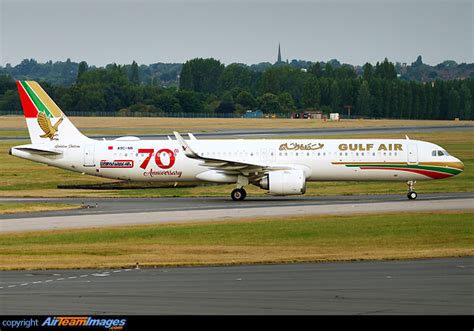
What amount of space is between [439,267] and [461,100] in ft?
568

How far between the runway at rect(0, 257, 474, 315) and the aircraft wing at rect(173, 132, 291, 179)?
70.6 ft

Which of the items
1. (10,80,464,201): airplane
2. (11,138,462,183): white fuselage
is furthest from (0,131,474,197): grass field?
(10,80,464,201): airplane

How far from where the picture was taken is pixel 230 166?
52.5 m

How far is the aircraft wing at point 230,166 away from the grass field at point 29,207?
21.4 feet

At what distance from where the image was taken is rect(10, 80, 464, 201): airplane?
52812mm

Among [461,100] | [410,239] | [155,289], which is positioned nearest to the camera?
[155,289]

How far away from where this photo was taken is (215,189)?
61062 millimetres

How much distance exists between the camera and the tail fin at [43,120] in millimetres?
55438

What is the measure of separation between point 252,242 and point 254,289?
10789mm

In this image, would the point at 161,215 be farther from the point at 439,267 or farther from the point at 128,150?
the point at 439,267

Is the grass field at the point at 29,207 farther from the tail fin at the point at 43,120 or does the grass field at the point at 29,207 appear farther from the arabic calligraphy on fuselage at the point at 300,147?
the arabic calligraphy on fuselage at the point at 300,147

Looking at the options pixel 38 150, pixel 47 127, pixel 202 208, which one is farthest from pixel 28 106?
pixel 202 208

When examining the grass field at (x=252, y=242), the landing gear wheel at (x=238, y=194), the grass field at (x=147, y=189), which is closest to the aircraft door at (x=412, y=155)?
the grass field at (x=147, y=189)
